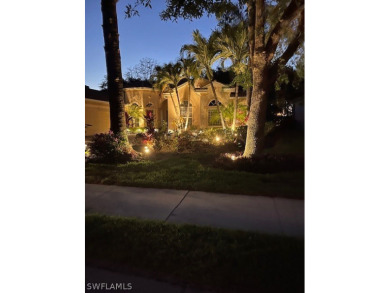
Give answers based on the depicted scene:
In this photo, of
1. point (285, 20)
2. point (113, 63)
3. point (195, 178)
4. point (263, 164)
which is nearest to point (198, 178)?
point (195, 178)

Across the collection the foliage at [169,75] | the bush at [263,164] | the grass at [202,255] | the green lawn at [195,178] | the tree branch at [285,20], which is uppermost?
the foliage at [169,75]

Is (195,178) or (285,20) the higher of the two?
(285,20)

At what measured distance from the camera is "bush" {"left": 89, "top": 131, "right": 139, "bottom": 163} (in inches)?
267

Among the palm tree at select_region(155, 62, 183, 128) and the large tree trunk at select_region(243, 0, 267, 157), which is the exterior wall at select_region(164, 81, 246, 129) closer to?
A: the palm tree at select_region(155, 62, 183, 128)

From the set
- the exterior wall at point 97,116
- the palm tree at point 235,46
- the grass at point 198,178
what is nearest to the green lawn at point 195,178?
the grass at point 198,178

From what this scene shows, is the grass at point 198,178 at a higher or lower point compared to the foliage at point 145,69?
lower

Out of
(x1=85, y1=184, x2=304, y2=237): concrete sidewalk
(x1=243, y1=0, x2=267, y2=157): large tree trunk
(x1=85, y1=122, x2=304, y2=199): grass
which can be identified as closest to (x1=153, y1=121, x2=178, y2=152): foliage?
(x1=85, y1=122, x2=304, y2=199): grass

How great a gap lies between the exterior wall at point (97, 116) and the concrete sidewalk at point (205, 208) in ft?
32.0

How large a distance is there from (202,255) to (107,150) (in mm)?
5110

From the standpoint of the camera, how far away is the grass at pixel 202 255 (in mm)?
2229

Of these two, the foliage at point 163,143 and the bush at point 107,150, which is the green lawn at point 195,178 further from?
the foliage at point 163,143

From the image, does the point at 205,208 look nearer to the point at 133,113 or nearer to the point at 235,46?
the point at 235,46

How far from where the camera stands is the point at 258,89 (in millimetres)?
6289
